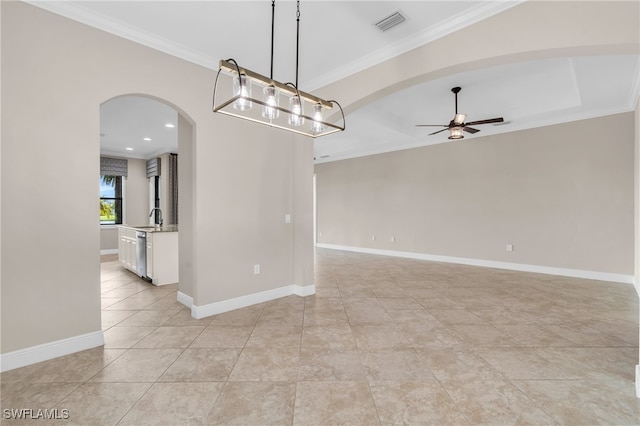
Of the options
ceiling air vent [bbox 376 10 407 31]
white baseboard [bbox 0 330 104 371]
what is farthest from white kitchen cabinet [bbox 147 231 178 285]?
ceiling air vent [bbox 376 10 407 31]

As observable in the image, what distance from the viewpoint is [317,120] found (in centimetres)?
221

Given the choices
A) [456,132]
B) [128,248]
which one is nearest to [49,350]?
[128,248]

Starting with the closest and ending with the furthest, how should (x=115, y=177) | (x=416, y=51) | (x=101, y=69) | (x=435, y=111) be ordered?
(x=101, y=69)
(x=416, y=51)
(x=435, y=111)
(x=115, y=177)

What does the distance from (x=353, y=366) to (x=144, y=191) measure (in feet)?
28.0

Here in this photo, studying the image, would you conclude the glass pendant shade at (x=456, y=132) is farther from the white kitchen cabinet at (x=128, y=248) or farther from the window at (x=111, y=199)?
the window at (x=111, y=199)

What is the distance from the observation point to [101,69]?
254 centimetres

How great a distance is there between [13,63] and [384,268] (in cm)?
583

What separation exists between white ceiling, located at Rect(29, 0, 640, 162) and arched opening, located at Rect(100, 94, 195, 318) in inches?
3.0

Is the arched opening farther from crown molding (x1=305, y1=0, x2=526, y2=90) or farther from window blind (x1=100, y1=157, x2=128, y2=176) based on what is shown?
crown molding (x1=305, y1=0, x2=526, y2=90)

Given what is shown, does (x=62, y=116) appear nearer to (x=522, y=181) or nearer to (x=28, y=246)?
(x=28, y=246)

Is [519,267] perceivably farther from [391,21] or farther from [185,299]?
[185,299]

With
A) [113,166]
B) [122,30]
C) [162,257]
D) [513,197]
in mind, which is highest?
[122,30]

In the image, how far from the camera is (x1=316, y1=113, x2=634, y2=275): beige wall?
4859 millimetres

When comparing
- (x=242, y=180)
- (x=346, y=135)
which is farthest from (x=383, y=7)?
(x=346, y=135)
